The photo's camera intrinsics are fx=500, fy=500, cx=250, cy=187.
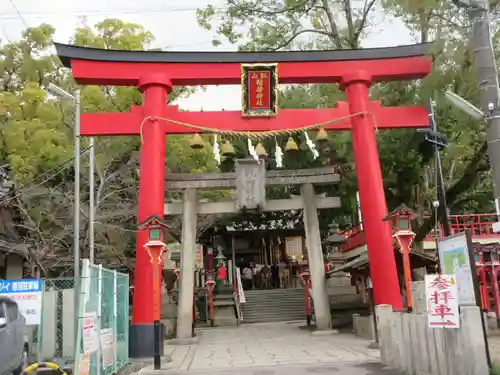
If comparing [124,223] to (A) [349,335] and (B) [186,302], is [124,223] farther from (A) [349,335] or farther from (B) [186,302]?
(A) [349,335]

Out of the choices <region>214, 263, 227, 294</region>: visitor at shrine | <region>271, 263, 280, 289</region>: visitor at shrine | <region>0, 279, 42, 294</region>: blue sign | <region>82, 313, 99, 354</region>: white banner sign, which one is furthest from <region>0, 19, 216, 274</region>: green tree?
<region>271, 263, 280, 289</region>: visitor at shrine

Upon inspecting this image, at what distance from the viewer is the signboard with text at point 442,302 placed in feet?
23.9

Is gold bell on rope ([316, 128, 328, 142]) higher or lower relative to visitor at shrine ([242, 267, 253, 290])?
higher

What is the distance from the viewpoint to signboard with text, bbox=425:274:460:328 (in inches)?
287

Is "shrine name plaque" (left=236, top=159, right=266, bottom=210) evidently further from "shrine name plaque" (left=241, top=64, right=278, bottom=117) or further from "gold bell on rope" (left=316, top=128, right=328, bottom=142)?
"gold bell on rope" (left=316, top=128, right=328, bottom=142)

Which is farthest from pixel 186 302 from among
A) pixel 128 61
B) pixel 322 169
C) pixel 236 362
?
pixel 128 61

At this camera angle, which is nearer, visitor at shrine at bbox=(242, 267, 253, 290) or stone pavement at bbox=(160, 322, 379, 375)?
stone pavement at bbox=(160, 322, 379, 375)

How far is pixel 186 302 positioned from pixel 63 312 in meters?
5.77

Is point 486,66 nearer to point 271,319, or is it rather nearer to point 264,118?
point 264,118

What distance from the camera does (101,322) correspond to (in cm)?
876

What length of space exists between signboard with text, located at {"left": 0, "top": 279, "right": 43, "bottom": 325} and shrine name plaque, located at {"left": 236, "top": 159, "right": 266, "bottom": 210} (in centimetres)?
787

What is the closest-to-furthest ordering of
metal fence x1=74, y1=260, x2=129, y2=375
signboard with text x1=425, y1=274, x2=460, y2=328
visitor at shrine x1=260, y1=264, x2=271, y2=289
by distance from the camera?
signboard with text x1=425, y1=274, x2=460, y2=328, metal fence x1=74, y1=260, x2=129, y2=375, visitor at shrine x1=260, y1=264, x2=271, y2=289

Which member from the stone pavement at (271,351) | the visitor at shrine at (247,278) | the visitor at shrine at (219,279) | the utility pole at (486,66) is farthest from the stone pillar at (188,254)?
the visitor at shrine at (247,278)

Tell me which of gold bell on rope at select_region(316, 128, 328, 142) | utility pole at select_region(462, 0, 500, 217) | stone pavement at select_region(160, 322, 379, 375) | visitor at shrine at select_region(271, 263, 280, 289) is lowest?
stone pavement at select_region(160, 322, 379, 375)
